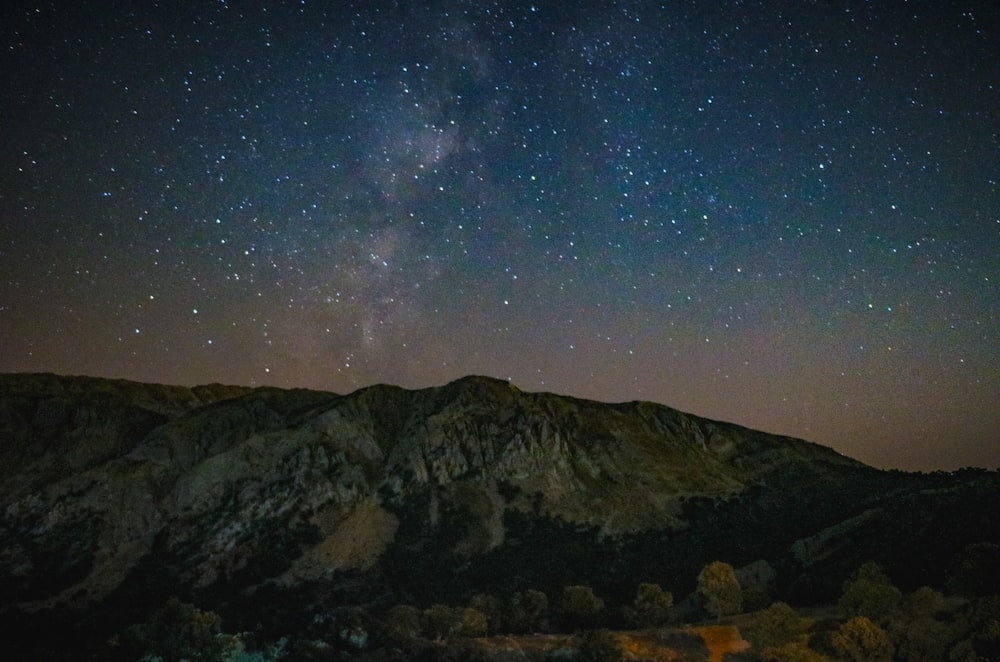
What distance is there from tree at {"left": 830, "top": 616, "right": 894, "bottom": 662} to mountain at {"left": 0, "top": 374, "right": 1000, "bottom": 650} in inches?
811

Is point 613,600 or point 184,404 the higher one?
point 184,404

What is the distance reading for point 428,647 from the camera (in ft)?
176

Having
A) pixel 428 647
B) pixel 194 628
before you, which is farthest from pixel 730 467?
pixel 194 628

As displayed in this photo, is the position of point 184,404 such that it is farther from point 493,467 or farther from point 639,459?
point 639,459

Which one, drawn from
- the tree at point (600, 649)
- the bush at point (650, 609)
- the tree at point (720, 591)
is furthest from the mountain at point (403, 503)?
the tree at point (600, 649)

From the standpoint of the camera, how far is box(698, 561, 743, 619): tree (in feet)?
200

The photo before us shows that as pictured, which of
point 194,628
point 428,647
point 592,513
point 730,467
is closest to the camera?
point 428,647

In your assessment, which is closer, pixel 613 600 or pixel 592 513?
pixel 613 600

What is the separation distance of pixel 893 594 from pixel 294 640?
51055mm

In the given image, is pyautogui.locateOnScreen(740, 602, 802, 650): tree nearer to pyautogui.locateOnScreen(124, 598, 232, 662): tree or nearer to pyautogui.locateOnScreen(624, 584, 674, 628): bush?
pyautogui.locateOnScreen(624, 584, 674, 628): bush

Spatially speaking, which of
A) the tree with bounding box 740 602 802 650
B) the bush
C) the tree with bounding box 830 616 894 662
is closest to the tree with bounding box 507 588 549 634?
the bush

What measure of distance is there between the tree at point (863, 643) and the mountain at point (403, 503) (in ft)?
67.6

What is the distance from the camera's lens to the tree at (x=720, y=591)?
60.8 metres

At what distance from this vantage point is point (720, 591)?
61.8 metres
